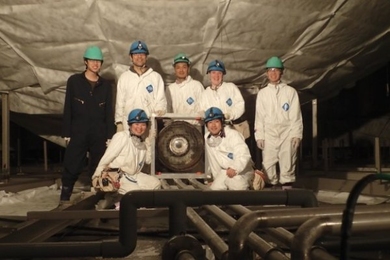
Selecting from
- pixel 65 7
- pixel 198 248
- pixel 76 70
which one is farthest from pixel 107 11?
pixel 198 248

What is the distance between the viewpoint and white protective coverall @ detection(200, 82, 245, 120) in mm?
4387

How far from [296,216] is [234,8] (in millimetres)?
3046

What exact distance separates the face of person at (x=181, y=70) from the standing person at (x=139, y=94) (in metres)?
0.22

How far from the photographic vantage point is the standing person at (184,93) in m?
4.47

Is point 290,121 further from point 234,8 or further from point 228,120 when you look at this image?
point 234,8

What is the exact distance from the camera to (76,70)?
15.7 ft

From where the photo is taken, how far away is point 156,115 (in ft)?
13.5

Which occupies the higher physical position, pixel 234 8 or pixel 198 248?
pixel 234 8

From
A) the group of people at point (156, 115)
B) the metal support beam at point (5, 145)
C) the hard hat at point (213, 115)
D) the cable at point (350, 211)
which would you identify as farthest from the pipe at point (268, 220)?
the metal support beam at point (5, 145)

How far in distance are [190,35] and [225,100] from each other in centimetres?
65

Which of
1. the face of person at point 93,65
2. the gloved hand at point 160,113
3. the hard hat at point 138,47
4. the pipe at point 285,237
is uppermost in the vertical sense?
the hard hat at point 138,47

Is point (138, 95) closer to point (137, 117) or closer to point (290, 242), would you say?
point (137, 117)

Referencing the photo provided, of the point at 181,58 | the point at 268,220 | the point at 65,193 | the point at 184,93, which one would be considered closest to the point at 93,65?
the point at 181,58

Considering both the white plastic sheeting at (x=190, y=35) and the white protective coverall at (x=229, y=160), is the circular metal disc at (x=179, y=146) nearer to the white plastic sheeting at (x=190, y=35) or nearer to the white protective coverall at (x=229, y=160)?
the white protective coverall at (x=229, y=160)
